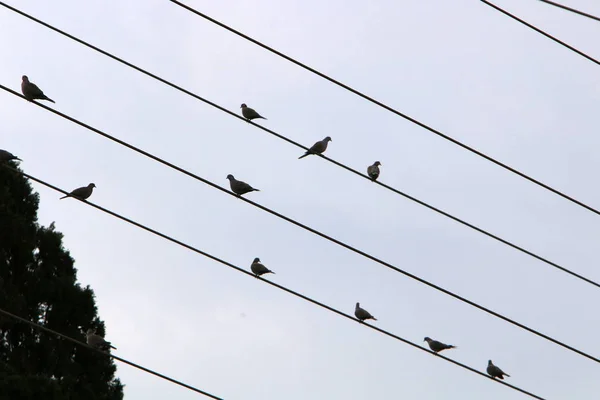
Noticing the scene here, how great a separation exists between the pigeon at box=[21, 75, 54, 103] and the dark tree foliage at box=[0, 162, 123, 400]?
5.68 m

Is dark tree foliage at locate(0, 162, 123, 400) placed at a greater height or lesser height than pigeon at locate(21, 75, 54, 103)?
lesser

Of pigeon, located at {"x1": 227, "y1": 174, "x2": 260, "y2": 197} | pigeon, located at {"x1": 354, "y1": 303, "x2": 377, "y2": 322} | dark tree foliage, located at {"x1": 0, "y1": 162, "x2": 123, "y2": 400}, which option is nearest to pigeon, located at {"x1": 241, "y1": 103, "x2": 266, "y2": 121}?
pigeon, located at {"x1": 227, "y1": 174, "x2": 260, "y2": 197}

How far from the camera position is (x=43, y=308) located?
20.8m

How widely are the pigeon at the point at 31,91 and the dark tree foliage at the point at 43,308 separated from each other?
568 cm

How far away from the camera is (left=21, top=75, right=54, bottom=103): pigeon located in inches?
584

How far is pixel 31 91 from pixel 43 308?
22.7 ft

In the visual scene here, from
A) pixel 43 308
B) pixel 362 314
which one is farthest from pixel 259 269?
pixel 43 308

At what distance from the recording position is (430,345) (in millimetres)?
18484

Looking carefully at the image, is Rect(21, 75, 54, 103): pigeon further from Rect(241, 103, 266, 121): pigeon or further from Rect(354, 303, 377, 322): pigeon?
Rect(354, 303, 377, 322): pigeon

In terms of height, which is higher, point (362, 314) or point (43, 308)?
point (362, 314)

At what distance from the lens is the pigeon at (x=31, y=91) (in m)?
14.8

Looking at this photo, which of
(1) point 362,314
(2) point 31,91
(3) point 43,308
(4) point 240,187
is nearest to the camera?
(2) point 31,91

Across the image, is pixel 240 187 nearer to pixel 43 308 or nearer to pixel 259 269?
pixel 259 269

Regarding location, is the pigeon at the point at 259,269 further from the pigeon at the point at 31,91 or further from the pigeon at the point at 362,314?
the pigeon at the point at 31,91
